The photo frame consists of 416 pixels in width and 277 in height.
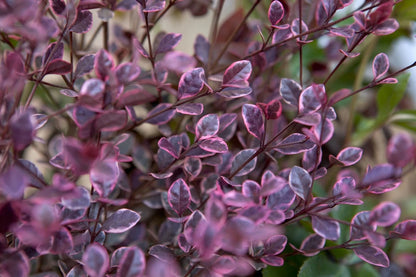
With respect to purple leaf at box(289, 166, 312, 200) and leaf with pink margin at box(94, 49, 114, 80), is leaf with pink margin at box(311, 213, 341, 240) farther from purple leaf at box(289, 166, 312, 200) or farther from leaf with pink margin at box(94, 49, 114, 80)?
leaf with pink margin at box(94, 49, 114, 80)

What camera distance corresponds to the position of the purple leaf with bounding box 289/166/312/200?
13.3 inches

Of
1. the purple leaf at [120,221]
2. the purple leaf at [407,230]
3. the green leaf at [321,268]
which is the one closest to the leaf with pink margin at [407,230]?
the purple leaf at [407,230]

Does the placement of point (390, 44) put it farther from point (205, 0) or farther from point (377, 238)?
point (377, 238)

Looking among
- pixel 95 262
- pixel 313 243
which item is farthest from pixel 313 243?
pixel 95 262

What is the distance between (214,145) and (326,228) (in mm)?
114

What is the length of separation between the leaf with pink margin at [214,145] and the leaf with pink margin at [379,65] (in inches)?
6.2

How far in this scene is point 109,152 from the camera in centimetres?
30

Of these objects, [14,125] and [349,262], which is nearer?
[14,125]

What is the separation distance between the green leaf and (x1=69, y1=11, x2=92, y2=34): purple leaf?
1.01ft

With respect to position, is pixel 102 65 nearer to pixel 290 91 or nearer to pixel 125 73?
pixel 125 73

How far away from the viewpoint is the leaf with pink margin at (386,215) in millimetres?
317

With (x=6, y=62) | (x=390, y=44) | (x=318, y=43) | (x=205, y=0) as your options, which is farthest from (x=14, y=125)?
(x=390, y=44)

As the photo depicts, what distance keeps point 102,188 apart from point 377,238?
208 millimetres

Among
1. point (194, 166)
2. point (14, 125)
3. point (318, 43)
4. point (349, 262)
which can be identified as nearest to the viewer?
point (14, 125)
